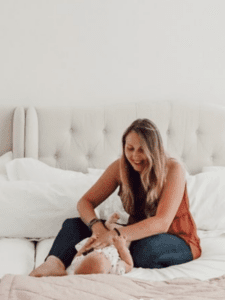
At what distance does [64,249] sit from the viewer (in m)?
1.45

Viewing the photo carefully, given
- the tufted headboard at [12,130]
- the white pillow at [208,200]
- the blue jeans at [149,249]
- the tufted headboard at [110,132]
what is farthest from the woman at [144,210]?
the tufted headboard at [12,130]

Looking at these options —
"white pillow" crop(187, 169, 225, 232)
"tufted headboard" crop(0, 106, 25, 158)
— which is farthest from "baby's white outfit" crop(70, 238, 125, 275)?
"tufted headboard" crop(0, 106, 25, 158)

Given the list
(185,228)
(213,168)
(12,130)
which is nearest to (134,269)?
(185,228)

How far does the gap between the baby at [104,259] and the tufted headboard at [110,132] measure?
761mm

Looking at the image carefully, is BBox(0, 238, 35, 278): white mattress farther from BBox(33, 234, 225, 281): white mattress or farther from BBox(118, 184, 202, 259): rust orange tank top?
BBox(118, 184, 202, 259): rust orange tank top

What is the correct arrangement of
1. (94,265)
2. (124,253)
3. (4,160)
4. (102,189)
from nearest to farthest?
(94,265) → (124,253) → (102,189) → (4,160)

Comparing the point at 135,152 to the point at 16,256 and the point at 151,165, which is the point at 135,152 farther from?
the point at 16,256


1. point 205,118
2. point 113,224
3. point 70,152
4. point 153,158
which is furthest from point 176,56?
point 113,224

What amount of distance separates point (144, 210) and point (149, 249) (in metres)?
0.19

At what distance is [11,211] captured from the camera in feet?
5.61

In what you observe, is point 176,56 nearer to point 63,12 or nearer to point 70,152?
point 63,12

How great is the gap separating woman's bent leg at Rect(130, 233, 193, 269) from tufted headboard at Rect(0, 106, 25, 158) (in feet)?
2.97

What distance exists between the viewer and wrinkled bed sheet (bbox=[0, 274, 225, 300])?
0.99m

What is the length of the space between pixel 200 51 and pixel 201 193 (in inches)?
36.9
